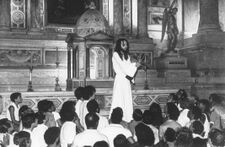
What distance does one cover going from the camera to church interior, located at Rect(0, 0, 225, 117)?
1404 centimetres

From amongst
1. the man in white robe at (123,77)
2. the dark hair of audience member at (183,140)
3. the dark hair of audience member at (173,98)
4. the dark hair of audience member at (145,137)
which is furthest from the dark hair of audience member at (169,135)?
the dark hair of audience member at (173,98)

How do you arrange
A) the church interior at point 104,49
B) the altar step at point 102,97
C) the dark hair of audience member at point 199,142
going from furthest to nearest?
the church interior at point 104,49 < the altar step at point 102,97 < the dark hair of audience member at point 199,142

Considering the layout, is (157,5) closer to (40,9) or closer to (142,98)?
(40,9)

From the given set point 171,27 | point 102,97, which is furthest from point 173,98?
point 171,27

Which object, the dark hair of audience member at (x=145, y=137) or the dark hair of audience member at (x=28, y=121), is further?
the dark hair of audience member at (x=28, y=121)

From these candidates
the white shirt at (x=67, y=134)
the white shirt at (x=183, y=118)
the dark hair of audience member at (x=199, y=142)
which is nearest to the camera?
the dark hair of audience member at (x=199, y=142)

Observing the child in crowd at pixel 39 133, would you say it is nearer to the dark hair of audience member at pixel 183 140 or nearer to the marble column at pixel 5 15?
the dark hair of audience member at pixel 183 140

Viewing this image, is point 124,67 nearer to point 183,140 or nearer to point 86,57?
point 183,140

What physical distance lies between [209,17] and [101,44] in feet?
22.8

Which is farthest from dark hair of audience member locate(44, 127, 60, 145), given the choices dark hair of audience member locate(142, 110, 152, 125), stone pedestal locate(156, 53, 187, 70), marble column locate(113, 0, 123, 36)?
marble column locate(113, 0, 123, 36)

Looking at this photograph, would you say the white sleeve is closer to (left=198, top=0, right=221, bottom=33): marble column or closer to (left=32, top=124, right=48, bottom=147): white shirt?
Answer: (left=32, top=124, right=48, bottom=147): white shirt

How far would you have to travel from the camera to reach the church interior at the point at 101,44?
1404 centimetres

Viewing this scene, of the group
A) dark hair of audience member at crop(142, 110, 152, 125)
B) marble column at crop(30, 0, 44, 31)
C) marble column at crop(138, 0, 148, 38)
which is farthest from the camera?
marble column at crop(138, 0, 148, 38)

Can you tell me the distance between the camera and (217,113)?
6.78 metres
